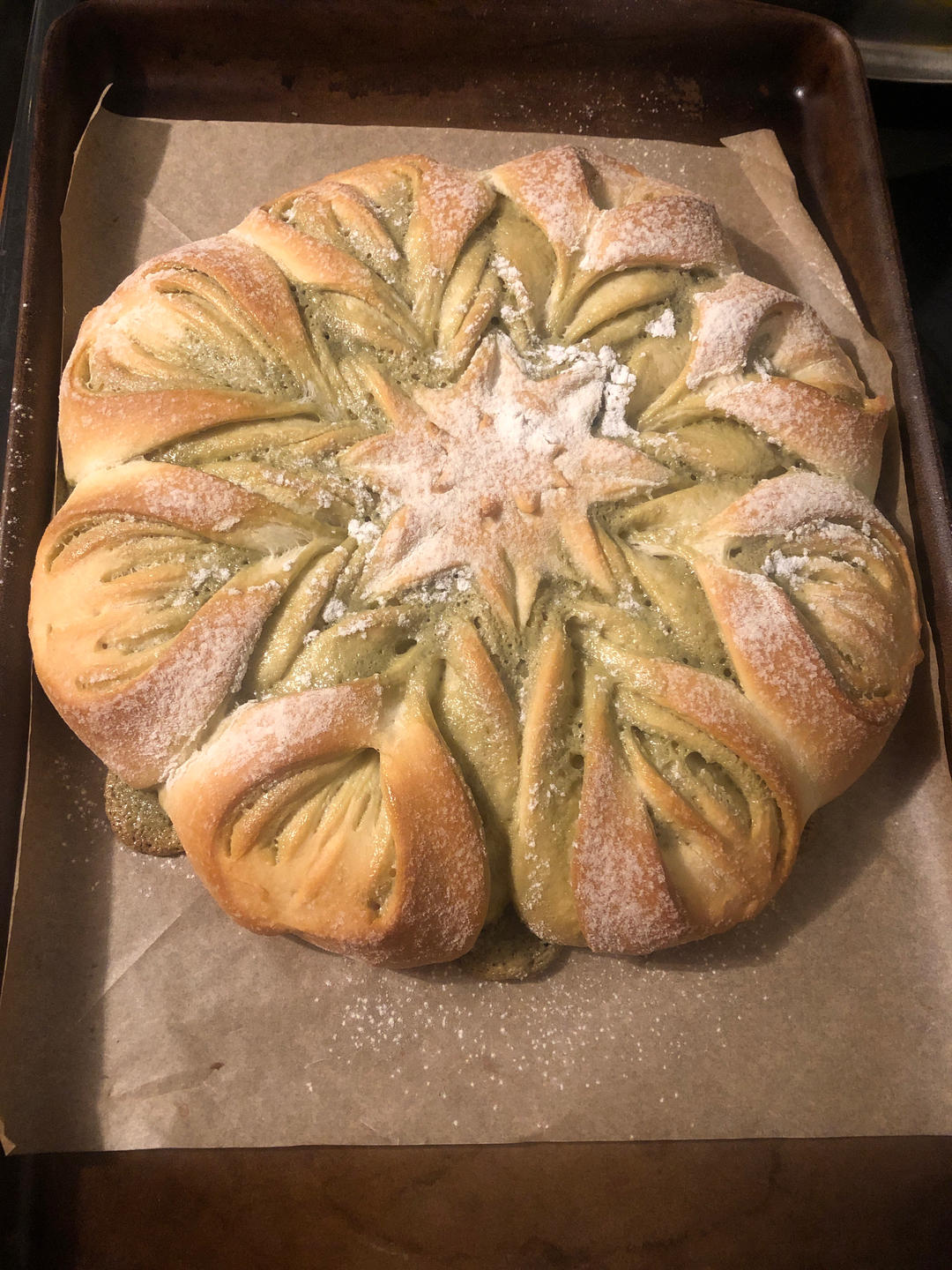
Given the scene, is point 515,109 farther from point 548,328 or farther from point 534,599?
point 534,599

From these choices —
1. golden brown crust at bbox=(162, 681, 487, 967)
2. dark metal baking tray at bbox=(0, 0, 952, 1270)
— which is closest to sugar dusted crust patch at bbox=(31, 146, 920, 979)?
golden brown crust at bbox=(162, 681, 487, 967)

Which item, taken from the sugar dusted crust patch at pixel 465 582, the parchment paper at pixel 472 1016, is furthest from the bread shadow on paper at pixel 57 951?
the sugar dusted crust patch at pixel 465 582

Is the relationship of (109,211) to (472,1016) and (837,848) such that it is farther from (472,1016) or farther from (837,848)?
(837,848)

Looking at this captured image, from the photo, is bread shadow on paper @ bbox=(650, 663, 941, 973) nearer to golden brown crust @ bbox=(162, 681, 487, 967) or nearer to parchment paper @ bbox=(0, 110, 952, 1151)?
parchment paper @ bbox=(0, 110, 952, 1151)

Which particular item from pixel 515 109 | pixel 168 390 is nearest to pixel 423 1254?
pixel 168 390

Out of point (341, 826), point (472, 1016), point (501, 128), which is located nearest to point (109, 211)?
point (501, 128)

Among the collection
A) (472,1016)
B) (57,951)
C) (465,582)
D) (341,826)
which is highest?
(465,582)

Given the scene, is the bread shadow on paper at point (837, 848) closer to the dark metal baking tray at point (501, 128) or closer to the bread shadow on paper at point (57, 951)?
the dark metal baking tray at point (501, 128)
